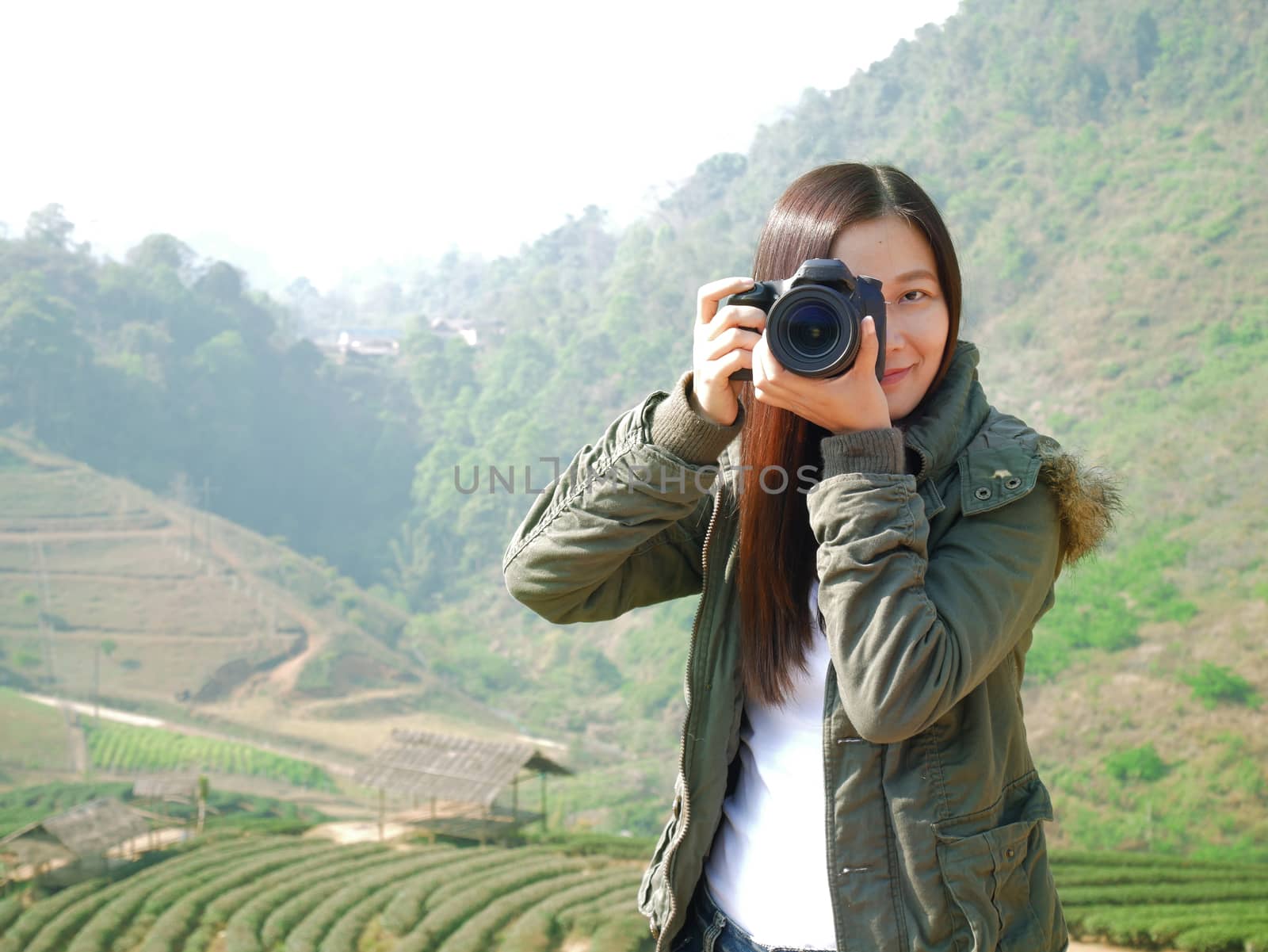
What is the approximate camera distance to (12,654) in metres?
17.8

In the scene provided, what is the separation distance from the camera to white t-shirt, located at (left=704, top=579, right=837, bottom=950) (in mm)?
980

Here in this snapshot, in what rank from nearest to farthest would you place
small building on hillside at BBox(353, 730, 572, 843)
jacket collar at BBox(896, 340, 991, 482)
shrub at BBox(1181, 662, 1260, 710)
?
jacket collar at BBox(896, 340, 991, 482)
small building on hillside at BBox(353, 730, 572, 843)
shrub at BBox(1181, 662, 1260, 710)

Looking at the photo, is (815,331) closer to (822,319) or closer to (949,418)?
(822,319)

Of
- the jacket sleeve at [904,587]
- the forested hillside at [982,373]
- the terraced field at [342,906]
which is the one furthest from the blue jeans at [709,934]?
the forested hillside at [982,373]

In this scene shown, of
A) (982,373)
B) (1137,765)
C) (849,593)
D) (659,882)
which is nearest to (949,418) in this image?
(849,593)

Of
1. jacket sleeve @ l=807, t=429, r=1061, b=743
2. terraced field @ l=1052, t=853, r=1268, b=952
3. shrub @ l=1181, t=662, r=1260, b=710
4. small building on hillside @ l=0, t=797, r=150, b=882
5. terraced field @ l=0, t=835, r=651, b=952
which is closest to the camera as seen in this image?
jacket sleeve @ l=807, t=429, r=1061, b=743

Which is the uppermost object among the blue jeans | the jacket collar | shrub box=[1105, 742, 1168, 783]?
the jacket collar

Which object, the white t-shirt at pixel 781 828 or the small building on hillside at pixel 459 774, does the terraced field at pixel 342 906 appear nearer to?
the small building on hillside at pixel 459 774

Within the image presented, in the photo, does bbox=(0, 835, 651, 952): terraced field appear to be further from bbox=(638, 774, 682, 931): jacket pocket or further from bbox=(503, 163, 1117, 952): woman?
bbox=(503, 163, 1117, 952): woman

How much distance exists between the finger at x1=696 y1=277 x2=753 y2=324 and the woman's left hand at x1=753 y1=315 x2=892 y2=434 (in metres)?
0.09

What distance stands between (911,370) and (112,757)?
17.1m

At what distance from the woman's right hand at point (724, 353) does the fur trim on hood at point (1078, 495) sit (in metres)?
0.28

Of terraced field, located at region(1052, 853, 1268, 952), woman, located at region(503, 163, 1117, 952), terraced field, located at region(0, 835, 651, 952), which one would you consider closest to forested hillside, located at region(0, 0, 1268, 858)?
terraced field, located at region(1052, 853, 1268, 952)

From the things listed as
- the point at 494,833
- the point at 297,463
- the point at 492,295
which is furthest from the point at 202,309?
the point at 494,833
